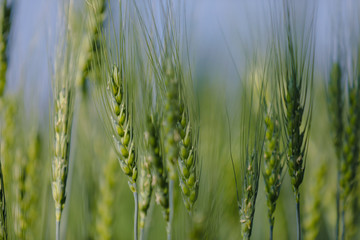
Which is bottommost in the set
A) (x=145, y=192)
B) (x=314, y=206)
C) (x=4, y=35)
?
(x=314, y=206)

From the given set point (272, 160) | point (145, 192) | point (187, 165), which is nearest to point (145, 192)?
point (145, 192)

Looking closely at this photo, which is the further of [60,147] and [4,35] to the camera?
[4,35]

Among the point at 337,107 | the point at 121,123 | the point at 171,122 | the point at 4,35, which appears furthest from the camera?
the point at 4,35

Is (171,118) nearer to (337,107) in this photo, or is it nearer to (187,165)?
(187,165)

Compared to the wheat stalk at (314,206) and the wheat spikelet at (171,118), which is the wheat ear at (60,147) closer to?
the wheat spikelet at (171,118)

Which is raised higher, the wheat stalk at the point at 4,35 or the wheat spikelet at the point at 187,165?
the wheat stalk at the point at 4,35

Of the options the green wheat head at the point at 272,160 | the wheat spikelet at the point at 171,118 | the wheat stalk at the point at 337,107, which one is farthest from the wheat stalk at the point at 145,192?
the wheat stalk at the point at 337,107

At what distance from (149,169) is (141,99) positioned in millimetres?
140

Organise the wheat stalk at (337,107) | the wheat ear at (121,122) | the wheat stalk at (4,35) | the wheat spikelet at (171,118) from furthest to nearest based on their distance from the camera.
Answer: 1. the wheat stalk at (4,35)
2. the wheat stalk at (337,107)
3. the wheat ear at (121,122)
4. the wheat spikelet at (171,118)

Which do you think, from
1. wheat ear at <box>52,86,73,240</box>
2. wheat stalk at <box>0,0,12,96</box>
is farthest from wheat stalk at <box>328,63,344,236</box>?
→ wheat stalk at <box>0,0,12,96</box>

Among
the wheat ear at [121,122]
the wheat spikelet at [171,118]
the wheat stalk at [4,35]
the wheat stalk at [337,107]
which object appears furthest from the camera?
the wheat stalk at [4,35]

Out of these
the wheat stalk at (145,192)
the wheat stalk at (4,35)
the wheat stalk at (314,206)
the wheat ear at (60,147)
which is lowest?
the wheat stalk at (314,206)

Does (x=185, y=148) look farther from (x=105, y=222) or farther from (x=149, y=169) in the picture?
(x=105, y=222)

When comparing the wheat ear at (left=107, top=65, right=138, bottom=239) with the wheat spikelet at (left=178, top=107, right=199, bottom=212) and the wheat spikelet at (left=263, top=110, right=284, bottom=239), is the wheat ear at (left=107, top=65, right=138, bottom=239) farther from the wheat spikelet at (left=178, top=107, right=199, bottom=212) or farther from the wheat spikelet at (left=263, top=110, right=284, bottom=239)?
the wheat spikelet at (left=263, top=110, right=284, bottom=239)
